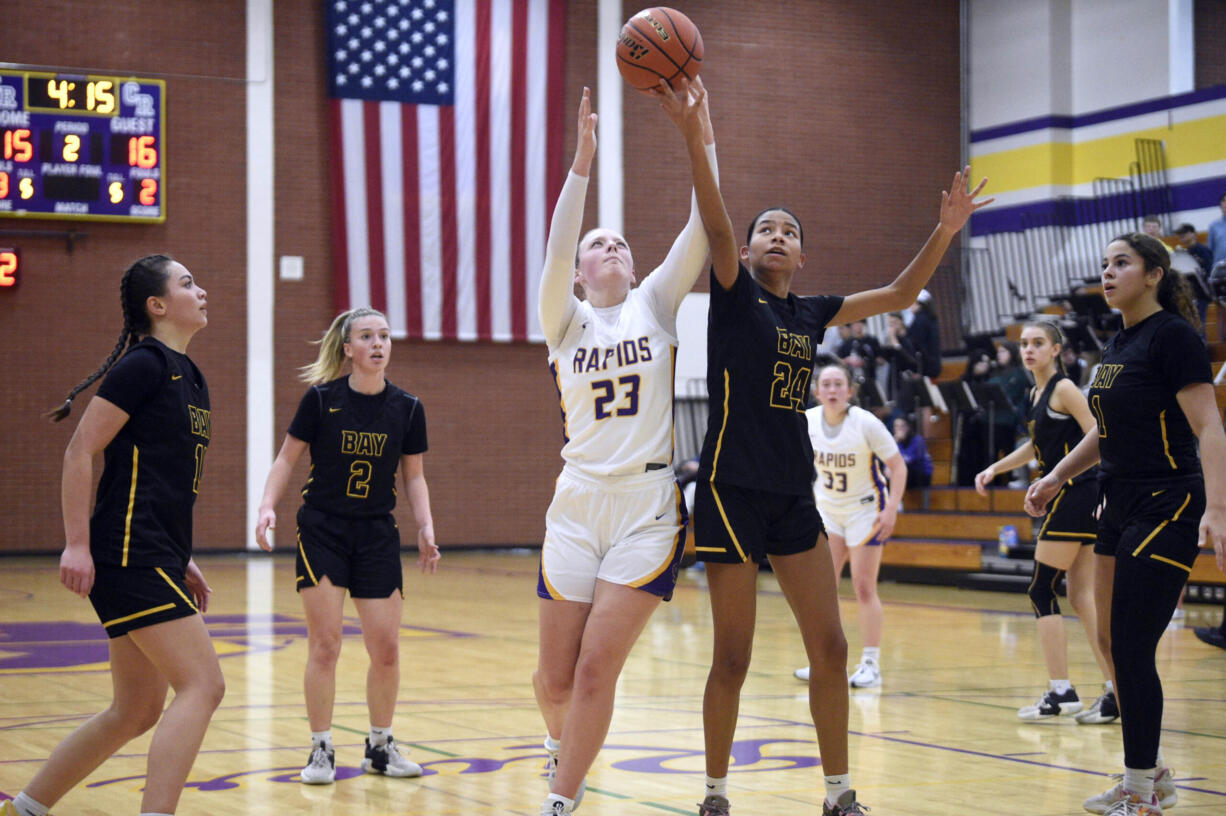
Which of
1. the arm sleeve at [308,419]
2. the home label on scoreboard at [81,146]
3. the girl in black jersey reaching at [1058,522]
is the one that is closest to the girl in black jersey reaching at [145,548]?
the arm sleeve at [308,419]

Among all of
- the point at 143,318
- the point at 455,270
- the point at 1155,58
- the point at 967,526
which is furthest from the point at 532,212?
the point at 143,318

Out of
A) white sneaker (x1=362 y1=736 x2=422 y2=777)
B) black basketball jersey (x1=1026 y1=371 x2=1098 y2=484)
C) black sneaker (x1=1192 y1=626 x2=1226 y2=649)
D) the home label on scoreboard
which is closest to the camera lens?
white sneaker (x1=362 y1=736 x2=422 y2=777)

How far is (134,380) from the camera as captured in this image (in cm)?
382

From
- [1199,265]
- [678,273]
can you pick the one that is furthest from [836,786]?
[1199,265]

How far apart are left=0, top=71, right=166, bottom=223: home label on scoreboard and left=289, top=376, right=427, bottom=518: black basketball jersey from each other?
11.9 m

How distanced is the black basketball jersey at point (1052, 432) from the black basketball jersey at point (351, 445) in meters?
3.03

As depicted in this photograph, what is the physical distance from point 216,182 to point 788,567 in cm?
1457

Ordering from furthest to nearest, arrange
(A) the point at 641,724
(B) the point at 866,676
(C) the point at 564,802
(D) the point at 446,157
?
(D) the point at 446,157
(B) the point at 866,676
(A) the point at 641,724
(C) the point at 564,802

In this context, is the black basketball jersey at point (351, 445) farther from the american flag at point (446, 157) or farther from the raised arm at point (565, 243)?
the american flag at point (446, 157)

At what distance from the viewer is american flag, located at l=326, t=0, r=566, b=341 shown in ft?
58.4

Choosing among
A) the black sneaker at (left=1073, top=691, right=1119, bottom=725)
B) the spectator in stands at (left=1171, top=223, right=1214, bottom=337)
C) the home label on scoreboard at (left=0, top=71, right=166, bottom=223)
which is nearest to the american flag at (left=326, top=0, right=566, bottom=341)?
the home label on scoreboard at (left=0, top=71, right=166, bottom=223)

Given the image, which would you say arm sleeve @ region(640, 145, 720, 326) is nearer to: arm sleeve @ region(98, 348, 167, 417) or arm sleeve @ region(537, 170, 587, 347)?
arm sleeve @ region(537, 170, 587, 347)

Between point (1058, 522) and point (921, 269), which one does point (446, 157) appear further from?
point (921, 269)

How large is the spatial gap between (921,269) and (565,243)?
1161 mm
